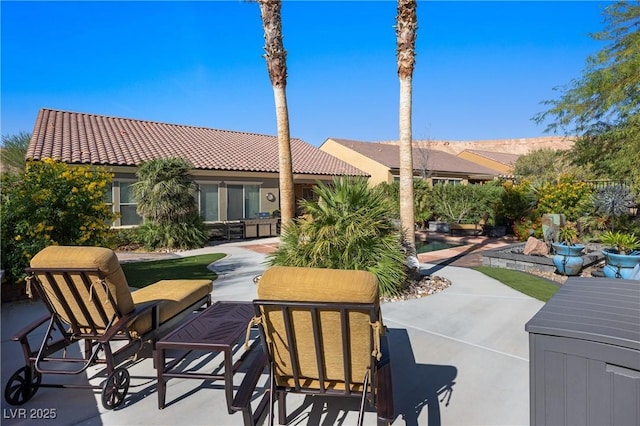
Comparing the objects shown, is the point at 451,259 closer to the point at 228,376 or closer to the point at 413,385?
the point at 413,385

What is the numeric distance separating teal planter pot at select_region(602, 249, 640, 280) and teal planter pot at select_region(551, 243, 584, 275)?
0.64m

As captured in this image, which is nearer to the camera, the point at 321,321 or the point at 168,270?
the point at 321,321

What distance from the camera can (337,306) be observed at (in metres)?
2.31

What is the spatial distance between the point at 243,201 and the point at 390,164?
545 inches

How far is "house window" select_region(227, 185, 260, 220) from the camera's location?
57.3 feet

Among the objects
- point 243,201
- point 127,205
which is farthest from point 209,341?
point 243,201

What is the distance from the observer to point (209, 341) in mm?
3314

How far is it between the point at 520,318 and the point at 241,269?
6694mm

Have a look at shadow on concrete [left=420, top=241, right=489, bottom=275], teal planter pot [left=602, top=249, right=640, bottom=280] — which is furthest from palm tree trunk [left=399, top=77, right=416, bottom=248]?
teal planter pot [left=602, top=249, right=640, bottom=280]

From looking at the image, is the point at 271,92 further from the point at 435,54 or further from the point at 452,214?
the point at 452,214

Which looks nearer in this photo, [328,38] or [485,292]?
[485,292]

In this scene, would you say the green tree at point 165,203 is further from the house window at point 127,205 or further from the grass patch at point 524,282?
the grass patch at point 524,282

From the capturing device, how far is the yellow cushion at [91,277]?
10.3 feet

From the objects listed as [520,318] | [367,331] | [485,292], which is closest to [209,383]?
[367,331]
